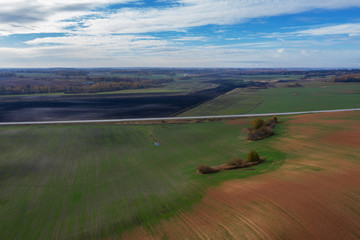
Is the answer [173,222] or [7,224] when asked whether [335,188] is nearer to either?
[173,222]

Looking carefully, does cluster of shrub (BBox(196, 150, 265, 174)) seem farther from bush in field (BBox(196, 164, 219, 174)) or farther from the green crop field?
the green crop field

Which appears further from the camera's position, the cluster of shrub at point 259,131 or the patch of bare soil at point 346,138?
the cluster of shrub at point 259,131

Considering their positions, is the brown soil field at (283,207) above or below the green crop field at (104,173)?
above

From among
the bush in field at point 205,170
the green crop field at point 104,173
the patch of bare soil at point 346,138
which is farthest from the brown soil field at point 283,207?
the patch of bare soil at point 346,138

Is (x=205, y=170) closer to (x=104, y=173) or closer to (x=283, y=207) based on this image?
(x=283, y=207)

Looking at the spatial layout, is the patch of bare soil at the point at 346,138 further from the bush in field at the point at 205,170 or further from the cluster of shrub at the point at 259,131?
the bush in field at the point at 205,170

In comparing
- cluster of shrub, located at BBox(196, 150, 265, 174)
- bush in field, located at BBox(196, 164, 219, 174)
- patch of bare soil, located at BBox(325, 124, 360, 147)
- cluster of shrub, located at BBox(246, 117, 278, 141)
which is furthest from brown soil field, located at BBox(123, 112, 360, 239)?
cluster of shrub, located at BBox(246, 117, 278, 141)

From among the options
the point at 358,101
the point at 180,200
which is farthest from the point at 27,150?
the point at 358,101
